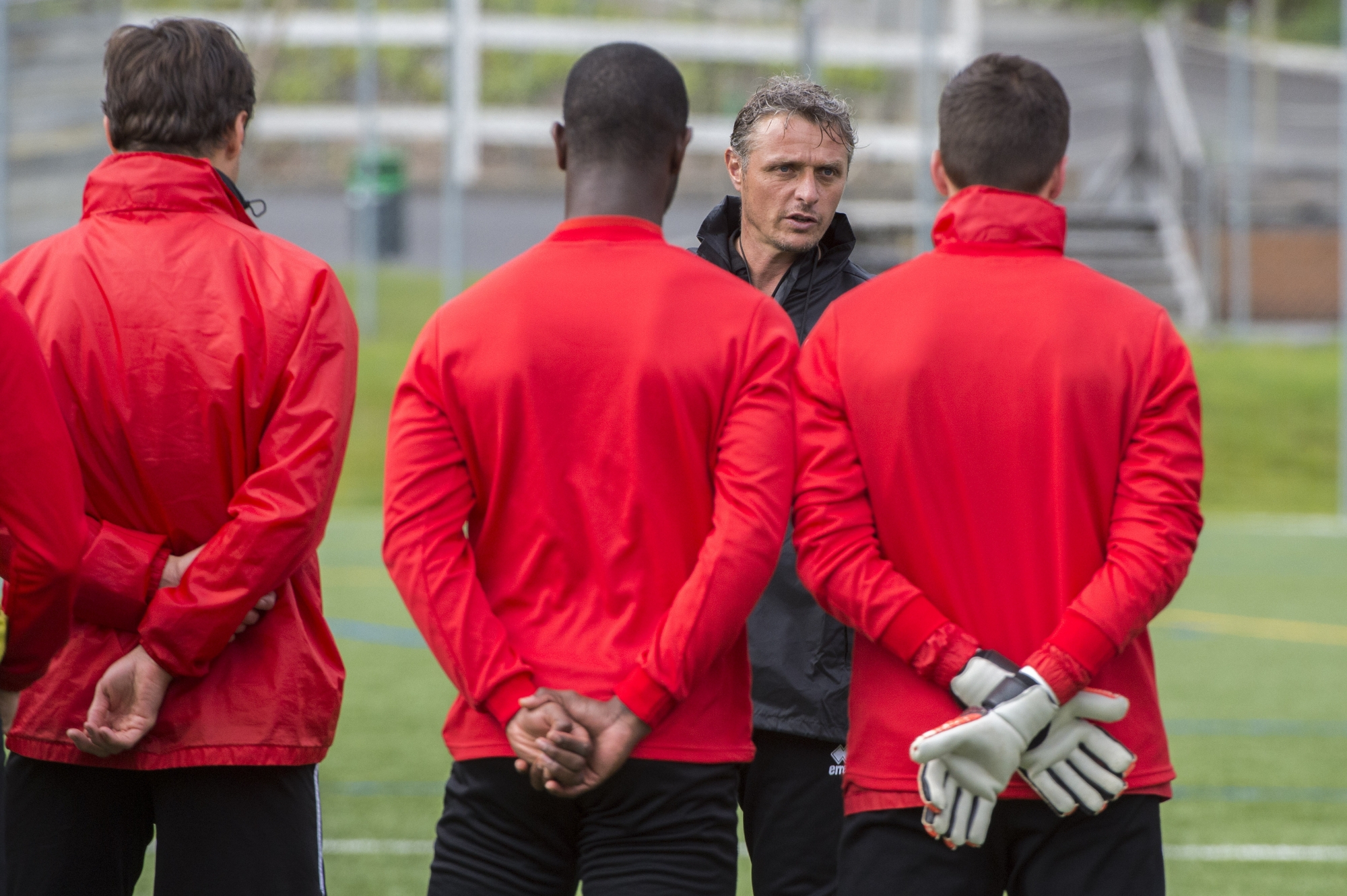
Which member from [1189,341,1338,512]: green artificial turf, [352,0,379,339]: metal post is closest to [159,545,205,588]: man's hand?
[1189,341,1338,512]: green artificial turf

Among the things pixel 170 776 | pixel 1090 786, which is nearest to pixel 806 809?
pixel 1090 786

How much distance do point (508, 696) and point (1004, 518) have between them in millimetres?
775

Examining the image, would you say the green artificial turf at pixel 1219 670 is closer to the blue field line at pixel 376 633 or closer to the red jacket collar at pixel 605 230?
the blue field line at pixel 376 633

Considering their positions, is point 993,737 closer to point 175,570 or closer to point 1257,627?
point 175,570

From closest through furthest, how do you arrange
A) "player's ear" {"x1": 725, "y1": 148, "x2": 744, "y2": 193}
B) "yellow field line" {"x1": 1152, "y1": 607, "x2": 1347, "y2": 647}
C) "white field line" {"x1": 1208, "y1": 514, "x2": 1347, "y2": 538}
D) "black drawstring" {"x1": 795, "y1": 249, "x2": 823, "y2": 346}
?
"black drawstring" {"x1": 795, "y1": 249, "x2": 823, "y2": 346}, "player's ear" {"x1": 725, "y1": 148, "x2": 744, "y2": 193}, "yellow field line" {"x1": 1152, "y1": 607, "x2": 1347, "y2": 647}, "white field line" {"x1": 1208, "y1": 514, "x2": 1347, "y2": 538}

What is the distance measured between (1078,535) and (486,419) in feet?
2.93

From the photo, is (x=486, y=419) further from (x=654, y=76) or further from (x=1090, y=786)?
(x=1090, y=786)

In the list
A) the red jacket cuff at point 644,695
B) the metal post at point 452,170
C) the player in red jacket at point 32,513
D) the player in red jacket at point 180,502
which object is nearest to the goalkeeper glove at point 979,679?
the red jacket cuff at point 644,695

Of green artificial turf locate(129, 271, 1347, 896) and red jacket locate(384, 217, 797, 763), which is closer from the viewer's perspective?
red jacket locate(384, 217, 797, 763)

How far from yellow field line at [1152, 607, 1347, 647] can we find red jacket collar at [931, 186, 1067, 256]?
7.56 m

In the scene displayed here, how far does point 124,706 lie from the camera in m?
2.64

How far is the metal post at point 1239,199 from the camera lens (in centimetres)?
2050

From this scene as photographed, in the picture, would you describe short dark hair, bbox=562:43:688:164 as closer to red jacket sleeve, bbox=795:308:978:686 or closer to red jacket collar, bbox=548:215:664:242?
red jacket collar, bbox=548:215:664:242

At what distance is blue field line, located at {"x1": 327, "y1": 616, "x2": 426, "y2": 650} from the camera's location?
367 inches
